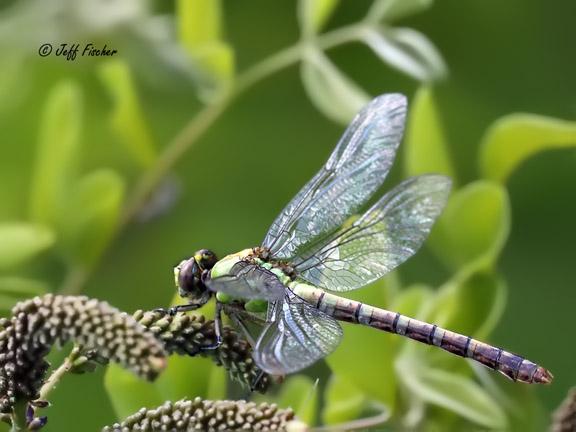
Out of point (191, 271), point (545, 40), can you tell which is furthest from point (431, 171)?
point (545, 40)

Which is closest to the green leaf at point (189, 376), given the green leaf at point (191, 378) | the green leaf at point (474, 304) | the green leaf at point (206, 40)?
the green leaf at point (191, 378)

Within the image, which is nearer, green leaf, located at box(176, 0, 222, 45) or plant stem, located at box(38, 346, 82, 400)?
plant stem, located at box(38, 346, 82, 400)

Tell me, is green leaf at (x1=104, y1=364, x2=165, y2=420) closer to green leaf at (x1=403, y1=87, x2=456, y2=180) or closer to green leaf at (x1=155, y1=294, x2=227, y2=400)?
green leaf at (x1=155, y1=294, x2=227, y2=400)

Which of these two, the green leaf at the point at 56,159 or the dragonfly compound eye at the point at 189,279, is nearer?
the dragonfly compound eye at the point at 189,279

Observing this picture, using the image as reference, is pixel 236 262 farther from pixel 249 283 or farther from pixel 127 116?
pixel 127 116
